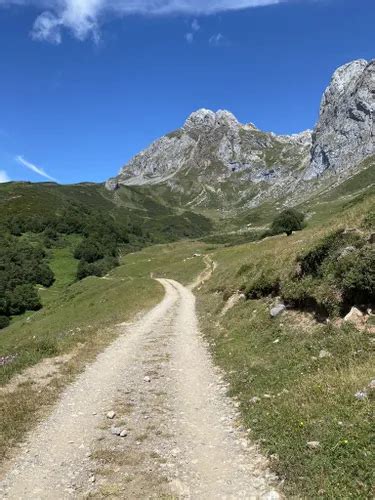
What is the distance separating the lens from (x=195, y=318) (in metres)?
37.2

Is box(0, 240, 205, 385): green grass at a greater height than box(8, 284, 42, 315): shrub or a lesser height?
greater

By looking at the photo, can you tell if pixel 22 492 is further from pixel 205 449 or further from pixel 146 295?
pixel 146 295

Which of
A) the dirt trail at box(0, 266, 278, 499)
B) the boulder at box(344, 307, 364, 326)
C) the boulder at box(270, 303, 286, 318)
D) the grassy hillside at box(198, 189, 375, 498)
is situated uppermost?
the boulder at box(344, 307, 364, 326)

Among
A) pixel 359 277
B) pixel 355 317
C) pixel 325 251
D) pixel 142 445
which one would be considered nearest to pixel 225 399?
pixel 142 445

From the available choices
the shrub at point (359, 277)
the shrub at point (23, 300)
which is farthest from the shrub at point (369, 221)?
the shrub at point (23, 300)

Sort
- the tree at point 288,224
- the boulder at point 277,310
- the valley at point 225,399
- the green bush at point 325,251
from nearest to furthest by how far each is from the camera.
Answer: the valley at point 225,399
the green bush at point 325,251
the boulder at point 277,310
the tree at point 288,224

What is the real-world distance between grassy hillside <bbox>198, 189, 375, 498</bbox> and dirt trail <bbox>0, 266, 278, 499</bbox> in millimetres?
671

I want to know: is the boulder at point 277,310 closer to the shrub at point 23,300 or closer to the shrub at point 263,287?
the shrub at point 263,287

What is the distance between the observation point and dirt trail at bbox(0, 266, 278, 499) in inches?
381

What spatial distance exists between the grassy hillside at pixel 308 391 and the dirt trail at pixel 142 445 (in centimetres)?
67

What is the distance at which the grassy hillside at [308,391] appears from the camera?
8.92 meters

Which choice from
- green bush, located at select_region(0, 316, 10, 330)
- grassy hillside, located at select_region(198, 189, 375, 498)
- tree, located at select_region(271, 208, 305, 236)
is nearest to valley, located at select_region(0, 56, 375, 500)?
grassy hillside, located at select_region(198, 189, 375, 498)

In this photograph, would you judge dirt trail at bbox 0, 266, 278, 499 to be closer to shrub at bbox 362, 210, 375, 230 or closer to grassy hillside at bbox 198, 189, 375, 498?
grassy hillside at bbox 198, 189, 375, 498

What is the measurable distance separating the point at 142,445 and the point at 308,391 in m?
4.94
